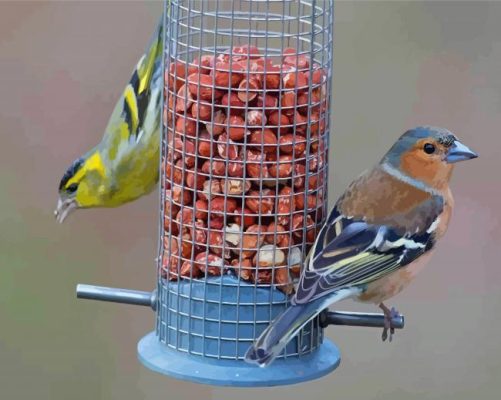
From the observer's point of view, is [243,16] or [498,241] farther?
[498,241]

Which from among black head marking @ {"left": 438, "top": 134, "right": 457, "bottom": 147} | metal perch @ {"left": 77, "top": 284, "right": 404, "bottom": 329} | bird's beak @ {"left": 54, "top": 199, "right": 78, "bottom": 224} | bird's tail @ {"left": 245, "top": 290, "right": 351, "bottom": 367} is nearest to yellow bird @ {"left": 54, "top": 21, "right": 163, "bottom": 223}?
bird's beak @ {"left": 54, "top": 199, "right": 78, "bottom": 224}

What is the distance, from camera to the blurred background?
11.2 m

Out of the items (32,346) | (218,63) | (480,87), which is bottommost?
(32,346)

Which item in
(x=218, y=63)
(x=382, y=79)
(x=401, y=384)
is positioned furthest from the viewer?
(x=382, y=79)

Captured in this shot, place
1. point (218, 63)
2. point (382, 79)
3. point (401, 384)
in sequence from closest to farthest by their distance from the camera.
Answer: point (218, 63), point (401, 384), point (382, 79)

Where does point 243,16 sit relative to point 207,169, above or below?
above

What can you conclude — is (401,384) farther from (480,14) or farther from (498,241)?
(480,14)

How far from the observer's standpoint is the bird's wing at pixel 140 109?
28.1 feet

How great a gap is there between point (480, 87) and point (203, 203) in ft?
16.9

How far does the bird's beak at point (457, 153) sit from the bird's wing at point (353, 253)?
9.6 inches

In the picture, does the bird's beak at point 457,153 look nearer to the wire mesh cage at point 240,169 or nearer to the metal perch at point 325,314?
the wire mesh cage at point 240,169

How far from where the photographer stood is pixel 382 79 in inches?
476

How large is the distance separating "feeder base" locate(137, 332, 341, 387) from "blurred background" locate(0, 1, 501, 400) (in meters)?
3.35

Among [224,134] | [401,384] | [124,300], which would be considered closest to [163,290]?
[124,300]
